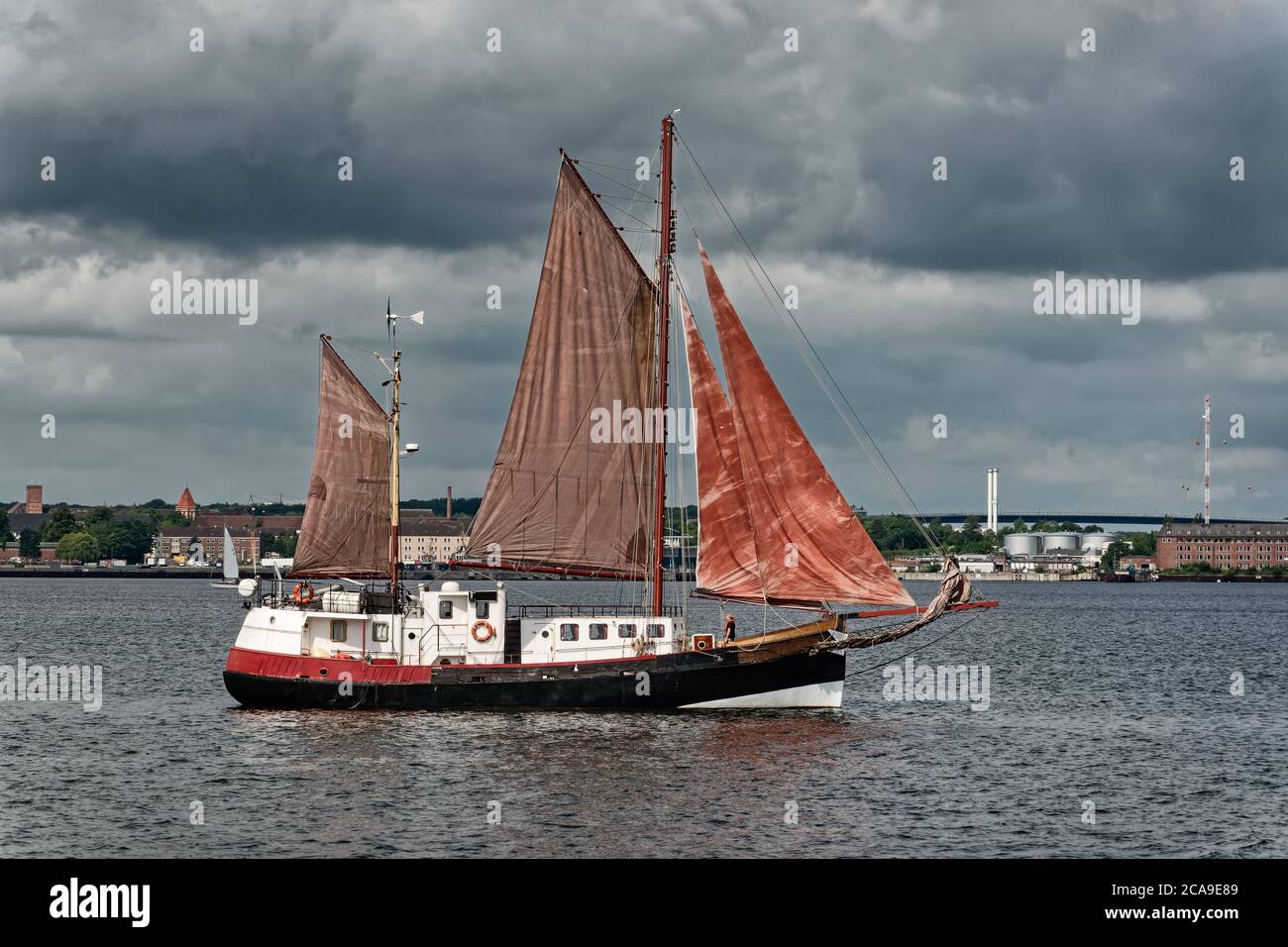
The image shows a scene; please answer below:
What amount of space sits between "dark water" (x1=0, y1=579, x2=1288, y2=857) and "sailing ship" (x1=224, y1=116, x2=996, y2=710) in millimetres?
1506

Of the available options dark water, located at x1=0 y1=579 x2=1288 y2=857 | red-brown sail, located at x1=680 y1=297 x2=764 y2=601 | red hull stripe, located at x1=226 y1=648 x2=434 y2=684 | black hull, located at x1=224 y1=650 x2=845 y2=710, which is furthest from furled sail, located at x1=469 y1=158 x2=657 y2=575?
dark water, located at x1=0 y1=579 x2=1288 y2=857

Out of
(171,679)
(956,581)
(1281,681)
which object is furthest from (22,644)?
(1281,681)

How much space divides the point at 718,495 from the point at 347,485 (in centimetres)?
1498

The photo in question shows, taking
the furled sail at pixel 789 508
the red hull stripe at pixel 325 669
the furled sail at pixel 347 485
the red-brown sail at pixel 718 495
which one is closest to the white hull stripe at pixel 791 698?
the furled sail at pixel 789 508

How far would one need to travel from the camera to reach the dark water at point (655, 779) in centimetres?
3741

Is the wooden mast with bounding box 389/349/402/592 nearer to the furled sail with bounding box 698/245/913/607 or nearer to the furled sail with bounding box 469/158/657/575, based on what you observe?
the furled sail with bounding box 469/158/657/575

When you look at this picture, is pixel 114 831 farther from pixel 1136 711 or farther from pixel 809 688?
pixel 1136 711

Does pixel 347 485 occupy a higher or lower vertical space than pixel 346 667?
higher

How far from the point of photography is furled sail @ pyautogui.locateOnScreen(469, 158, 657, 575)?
190ft

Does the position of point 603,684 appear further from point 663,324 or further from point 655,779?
point 663,324

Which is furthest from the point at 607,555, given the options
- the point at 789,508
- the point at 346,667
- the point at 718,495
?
the point at 346,667

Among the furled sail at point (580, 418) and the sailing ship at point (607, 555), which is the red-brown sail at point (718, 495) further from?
the furled sail at point (580, 418)

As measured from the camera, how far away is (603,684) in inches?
2183

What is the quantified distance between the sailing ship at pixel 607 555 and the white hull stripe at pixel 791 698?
3.3 inches
